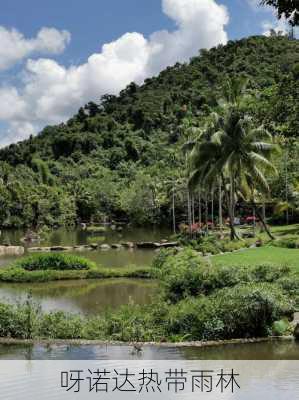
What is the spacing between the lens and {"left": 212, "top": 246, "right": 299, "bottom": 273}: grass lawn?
2020 cm

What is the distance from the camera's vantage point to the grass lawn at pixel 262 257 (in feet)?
66.3

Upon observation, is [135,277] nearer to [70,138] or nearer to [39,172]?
[39,172]

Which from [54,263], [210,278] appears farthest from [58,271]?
[210,278]

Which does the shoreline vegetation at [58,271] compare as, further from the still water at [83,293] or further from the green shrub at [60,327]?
the green shrub at [60,327]

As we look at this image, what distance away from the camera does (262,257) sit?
863 inches

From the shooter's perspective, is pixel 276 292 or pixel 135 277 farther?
pixel 135 277

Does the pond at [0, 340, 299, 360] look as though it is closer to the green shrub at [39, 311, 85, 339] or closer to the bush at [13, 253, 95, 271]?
the green shrub at [39, 311, 85, 339]

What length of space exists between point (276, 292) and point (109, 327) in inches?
148

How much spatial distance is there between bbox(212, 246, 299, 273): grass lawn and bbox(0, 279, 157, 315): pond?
317cm

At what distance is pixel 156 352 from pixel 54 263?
47.7 feet

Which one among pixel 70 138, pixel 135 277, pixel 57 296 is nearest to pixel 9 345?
pixel 57 296

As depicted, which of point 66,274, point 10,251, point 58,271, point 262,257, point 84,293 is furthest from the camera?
point 10,251

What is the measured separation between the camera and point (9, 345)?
1120 centimetres

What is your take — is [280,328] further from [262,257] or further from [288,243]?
[288,243]
